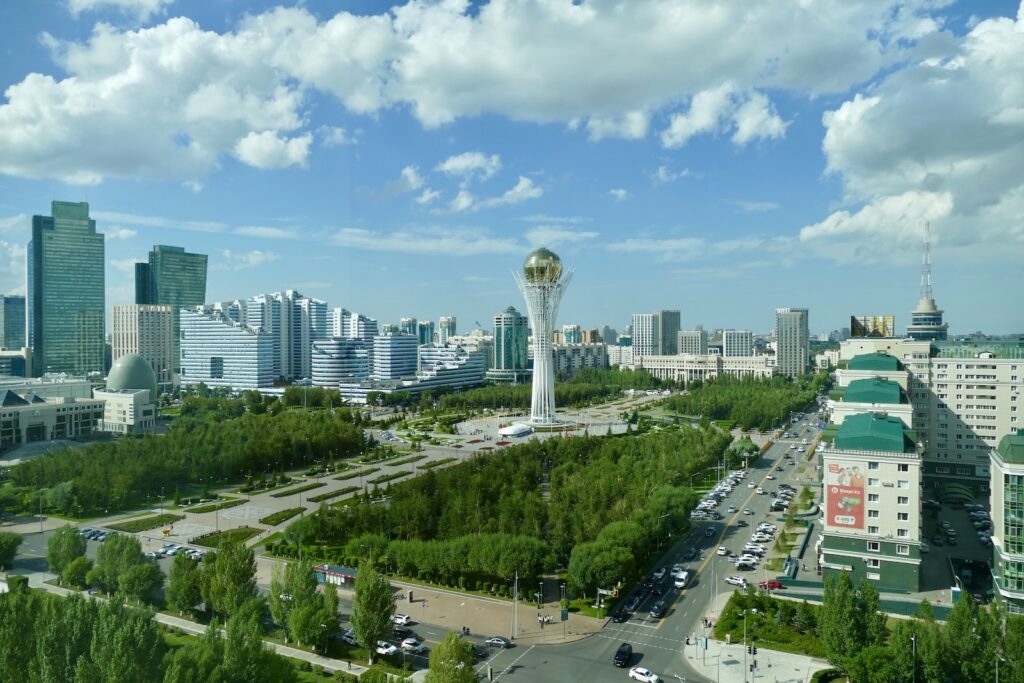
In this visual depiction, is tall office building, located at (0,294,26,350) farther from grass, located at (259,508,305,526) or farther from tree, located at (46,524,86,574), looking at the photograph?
tree, located at (46,524,86,574)

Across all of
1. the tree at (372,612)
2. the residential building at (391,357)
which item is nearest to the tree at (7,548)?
the tree at (372,612)

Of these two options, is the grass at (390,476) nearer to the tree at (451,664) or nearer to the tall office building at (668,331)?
the tree at (451,664)

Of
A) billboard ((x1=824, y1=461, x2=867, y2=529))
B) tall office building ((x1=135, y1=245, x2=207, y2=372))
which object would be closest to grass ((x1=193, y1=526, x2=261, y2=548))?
billboard ((x1=824, y1=461, x2=867, y2=529))

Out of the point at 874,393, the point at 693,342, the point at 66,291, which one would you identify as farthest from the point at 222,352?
the point at 693,342

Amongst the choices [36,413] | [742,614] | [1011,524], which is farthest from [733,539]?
[36,413]

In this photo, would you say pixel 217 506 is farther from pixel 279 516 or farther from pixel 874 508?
pixel 874 508

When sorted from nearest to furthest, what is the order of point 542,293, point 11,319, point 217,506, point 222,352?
point 217,506 → point 542,293 → point 222,352 → point 11,319
